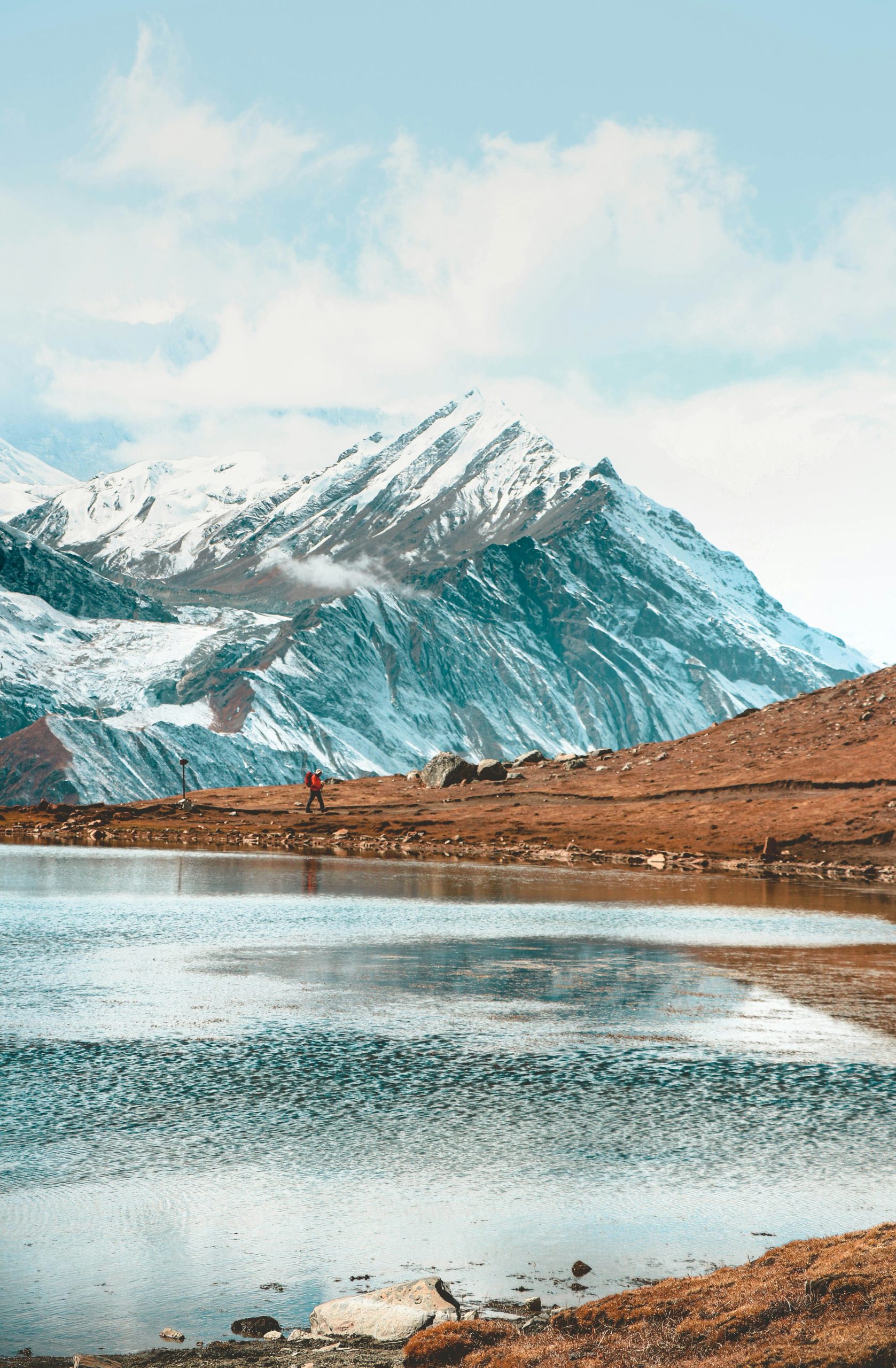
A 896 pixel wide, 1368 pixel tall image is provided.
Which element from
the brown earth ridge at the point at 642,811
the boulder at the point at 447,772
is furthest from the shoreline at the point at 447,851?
the boulder at the point at 447,772

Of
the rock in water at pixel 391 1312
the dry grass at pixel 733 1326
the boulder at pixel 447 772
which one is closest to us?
the dry grass at pixel 733 1326

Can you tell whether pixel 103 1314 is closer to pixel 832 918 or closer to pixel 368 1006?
pixel 368 1006

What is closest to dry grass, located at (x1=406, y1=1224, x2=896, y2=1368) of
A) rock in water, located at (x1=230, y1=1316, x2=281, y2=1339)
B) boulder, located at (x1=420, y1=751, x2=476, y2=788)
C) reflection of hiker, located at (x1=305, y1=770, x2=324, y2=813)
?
rock in water, located at (x1=230, y1=1316, x2=281, y2=1339)

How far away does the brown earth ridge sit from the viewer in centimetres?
6638

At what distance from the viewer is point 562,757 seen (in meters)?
104

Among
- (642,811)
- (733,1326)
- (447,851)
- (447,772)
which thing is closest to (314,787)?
(447,851)

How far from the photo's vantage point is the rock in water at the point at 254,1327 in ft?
32.7

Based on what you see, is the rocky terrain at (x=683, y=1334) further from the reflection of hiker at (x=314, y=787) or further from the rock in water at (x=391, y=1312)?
the reflection of hiker at (x=314, y=787)

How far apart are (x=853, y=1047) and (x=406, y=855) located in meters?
50.1

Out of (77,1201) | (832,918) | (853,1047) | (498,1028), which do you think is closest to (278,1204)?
(77,1201)

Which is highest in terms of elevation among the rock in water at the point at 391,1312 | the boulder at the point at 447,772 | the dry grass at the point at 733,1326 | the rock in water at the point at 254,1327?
the boulder at the point at 447,772

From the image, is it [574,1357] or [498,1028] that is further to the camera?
[498,1028]

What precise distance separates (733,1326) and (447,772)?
90.0 meters

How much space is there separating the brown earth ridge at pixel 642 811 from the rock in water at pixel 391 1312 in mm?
53300
